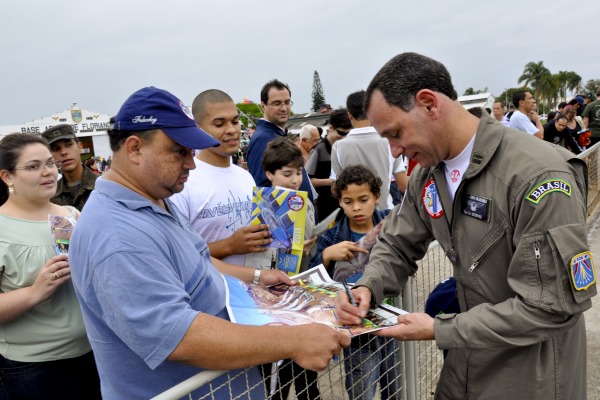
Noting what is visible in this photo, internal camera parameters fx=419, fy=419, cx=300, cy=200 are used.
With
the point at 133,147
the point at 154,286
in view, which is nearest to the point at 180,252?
the point at 154,286

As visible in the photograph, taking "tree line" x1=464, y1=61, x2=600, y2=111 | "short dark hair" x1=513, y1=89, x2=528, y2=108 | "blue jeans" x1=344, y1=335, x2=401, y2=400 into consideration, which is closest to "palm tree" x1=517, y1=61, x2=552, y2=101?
"tree line" x1=464, y1=61, x2=600, y2=111

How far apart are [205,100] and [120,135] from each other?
1.49 m

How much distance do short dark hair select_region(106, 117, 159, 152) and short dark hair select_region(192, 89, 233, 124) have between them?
4.55ft

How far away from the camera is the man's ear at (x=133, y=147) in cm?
150

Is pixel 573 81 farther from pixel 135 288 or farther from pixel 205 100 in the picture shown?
pixel 135 288

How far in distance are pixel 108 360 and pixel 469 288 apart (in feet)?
4.65

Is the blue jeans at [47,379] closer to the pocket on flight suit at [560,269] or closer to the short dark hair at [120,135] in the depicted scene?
the short dark hair at [120,135]

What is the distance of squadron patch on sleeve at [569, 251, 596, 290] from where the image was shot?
1.37 metres

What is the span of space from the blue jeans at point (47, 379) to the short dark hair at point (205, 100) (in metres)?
1.67

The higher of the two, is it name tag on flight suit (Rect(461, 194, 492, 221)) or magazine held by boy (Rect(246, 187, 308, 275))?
name tag on flight suit (Rect(461, 194, 492, 221))

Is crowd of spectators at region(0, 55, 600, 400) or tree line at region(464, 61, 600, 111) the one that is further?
tree line at region(464, 61, 600, 111)

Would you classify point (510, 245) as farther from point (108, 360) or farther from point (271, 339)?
point (108, 360)

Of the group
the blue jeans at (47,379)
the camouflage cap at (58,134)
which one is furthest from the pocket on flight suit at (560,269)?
the camouflage cap at (58,134)

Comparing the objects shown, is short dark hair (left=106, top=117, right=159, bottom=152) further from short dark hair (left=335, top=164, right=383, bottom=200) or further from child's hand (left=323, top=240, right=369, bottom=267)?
short dark hair (left=335, top=164, right=383, bottom=200)
